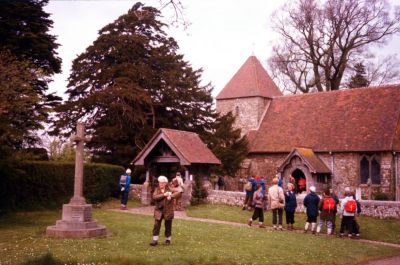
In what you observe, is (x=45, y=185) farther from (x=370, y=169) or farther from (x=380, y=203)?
(x=370, y=169)

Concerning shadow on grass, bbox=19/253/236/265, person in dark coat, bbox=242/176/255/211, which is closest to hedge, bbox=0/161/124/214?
person in dark coat, bbox=242/176/255/211

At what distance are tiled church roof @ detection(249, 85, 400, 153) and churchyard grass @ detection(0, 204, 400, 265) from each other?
1638 cm

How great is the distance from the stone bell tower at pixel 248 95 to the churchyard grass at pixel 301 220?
54.4 ft

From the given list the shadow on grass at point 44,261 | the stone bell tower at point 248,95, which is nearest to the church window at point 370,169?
the stone bell tower at point 248,95

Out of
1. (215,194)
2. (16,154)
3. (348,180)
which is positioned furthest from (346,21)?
(16,154)

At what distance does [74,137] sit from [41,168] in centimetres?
702

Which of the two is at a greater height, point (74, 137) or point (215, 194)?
point (74, 137)

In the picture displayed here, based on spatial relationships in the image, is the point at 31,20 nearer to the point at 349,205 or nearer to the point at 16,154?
the point at 16,154

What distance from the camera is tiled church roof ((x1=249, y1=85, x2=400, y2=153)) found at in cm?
3040

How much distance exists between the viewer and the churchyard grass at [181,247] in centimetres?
968

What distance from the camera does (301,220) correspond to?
20.2 m

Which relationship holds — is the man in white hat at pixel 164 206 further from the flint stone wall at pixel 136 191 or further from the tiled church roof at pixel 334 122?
the tiled church roof at pixel 334 122

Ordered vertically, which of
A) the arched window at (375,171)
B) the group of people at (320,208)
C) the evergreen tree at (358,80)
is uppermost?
the evergreen tree at (358,80)

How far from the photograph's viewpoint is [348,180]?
30.6 meters
